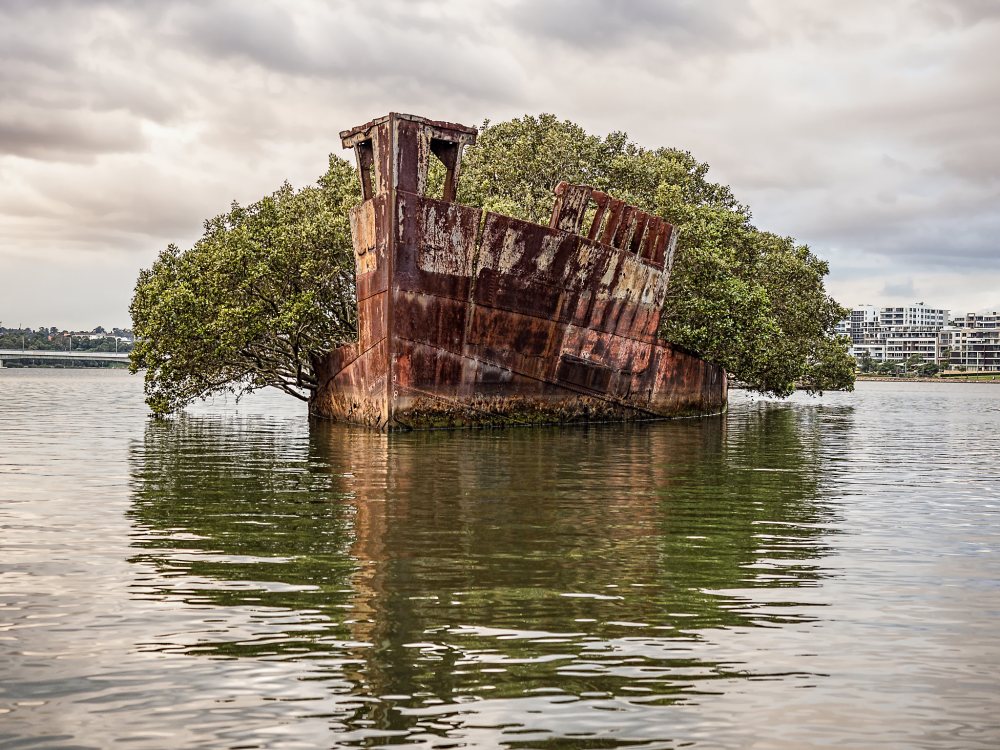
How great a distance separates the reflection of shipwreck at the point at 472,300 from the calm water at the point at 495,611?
30.2ft

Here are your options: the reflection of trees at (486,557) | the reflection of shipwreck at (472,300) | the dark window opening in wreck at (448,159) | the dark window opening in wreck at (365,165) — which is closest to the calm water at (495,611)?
the reflection of trees at (486,557)

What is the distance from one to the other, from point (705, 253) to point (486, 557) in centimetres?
3058

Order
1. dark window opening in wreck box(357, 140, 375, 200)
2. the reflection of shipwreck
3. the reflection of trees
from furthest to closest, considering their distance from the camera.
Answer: dark window opening in wreck box(357, 140, 375, 200)
the reflection of shipwreck
the reflection of trees

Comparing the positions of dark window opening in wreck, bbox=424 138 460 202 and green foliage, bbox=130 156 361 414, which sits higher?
dark window opening in wreck, bbox=424 138 460 202

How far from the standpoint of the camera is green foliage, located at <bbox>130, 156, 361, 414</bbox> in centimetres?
3325

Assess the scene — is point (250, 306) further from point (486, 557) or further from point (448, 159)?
point (486, 557)

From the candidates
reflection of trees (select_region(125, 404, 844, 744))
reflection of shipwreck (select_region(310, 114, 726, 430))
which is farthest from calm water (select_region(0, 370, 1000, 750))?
reflection of shipwreck (select_region(310, 114, 726, 430))

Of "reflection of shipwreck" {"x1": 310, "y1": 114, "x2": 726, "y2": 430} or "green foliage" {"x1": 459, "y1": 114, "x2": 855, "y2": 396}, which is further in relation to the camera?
"green foliage" {"x1": 459, "y1": 114, "x2": 855, "y2": 396}

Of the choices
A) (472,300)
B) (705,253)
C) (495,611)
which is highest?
(705,253)

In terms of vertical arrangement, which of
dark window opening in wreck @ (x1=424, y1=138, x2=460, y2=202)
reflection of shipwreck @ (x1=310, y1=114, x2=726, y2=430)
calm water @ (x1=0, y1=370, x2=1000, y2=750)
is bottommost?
calm water @ (x1=0, y1=370, x2=1000, y2=750)

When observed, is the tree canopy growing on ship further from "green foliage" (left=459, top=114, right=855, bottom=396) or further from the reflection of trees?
the reflection of trees

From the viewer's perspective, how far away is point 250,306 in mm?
32875

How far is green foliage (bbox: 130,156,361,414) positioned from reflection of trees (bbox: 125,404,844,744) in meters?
11.7

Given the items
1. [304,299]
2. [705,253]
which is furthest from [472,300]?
[705,253]
